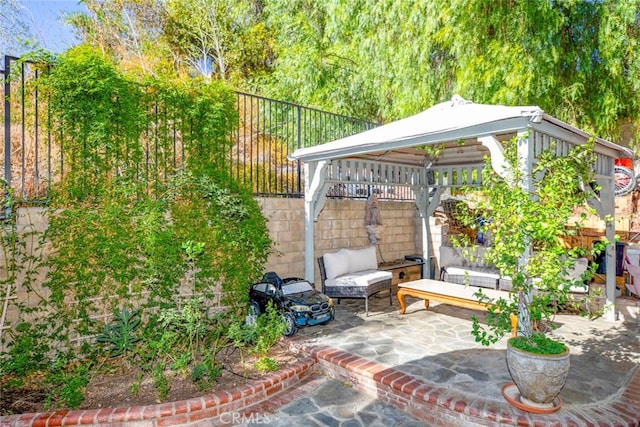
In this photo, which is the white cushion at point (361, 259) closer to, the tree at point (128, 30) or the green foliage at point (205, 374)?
the green foliage at point (205, 374)

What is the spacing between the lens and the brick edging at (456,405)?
9.27 feet

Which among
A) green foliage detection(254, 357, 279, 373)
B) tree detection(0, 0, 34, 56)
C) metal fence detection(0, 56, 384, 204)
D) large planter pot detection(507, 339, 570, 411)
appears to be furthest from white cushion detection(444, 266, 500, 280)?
tree detection(0, 0, 34, 56)

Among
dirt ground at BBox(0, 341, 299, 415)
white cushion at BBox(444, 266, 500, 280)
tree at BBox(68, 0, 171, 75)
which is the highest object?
tree at BBox(68, 0, 171, 75)

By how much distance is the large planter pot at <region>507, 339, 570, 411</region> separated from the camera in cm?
282

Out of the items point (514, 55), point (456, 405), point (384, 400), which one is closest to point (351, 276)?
point (384, 400)

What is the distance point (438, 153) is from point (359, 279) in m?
2.63

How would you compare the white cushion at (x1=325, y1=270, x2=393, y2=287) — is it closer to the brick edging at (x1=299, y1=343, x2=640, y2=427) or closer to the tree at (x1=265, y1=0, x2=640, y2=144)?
the brick edging at (x1=299, y1=343, x2=640, y2=427)

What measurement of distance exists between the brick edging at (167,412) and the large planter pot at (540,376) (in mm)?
2166

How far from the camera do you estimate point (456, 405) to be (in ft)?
9.83

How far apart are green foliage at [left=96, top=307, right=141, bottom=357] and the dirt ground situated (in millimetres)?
205

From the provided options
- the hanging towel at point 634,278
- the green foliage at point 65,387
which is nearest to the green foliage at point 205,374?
the green foliage at point 65,387

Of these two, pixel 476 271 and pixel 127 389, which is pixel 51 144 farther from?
pixel 476 271

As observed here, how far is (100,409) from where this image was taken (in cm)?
314

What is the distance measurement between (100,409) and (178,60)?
1331 centimetres
